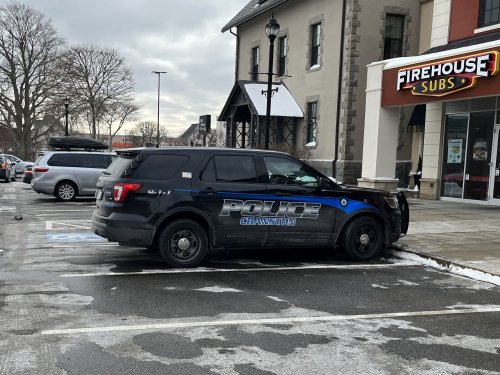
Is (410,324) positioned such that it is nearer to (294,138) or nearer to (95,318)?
(95,318)

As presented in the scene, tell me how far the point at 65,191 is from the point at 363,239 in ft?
39.6

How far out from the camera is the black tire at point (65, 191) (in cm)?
1714

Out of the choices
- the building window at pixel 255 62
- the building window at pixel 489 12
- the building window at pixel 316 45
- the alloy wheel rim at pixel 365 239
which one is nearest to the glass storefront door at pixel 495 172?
the building window at pixel 489 12

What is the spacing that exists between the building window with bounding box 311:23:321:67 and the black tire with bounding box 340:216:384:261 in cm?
1652

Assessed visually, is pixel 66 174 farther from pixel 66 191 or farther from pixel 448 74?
pixel 448 74

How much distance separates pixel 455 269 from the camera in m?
7.55

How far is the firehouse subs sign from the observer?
1248 cm

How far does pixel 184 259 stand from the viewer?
7.30m

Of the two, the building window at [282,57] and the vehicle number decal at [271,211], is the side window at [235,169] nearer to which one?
the vehicle number decal at [271,211]

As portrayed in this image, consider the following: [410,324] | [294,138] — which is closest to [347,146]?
[294,138]

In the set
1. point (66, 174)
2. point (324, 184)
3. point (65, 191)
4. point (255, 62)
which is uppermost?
point (255, 62)

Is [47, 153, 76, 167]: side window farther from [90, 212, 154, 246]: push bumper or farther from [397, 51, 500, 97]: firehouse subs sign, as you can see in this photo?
[90, 212, 154, 246]: push bumper

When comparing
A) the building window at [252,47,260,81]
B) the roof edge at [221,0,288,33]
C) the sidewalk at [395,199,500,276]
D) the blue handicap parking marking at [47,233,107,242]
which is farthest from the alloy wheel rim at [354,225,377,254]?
the building window at [252,47,260,81]

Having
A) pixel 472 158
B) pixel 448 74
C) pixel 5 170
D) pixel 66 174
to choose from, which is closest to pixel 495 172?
pixel 472 158
